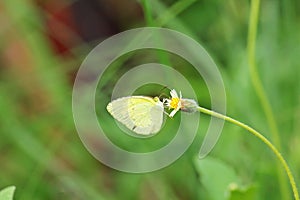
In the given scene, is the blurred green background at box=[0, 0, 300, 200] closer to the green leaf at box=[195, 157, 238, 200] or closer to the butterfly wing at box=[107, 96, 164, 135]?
the green leaf at box=[195, 157, 238, 200]

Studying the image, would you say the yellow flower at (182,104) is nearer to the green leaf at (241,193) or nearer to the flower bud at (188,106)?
the flower bud at (188,106)

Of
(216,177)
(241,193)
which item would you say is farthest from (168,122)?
(241,193)

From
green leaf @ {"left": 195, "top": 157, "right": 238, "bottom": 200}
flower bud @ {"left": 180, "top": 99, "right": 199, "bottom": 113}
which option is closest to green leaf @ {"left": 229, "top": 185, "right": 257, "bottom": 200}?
green leaf @ {"left": 195, "top": 157, "right": 238, "bottom": 200}

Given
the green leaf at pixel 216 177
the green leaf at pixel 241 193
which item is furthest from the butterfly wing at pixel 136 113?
the green leaf at pixel 216 177

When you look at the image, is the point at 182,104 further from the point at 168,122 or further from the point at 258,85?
the point at 168,122

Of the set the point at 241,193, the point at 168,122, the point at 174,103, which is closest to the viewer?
the point at 174,103
